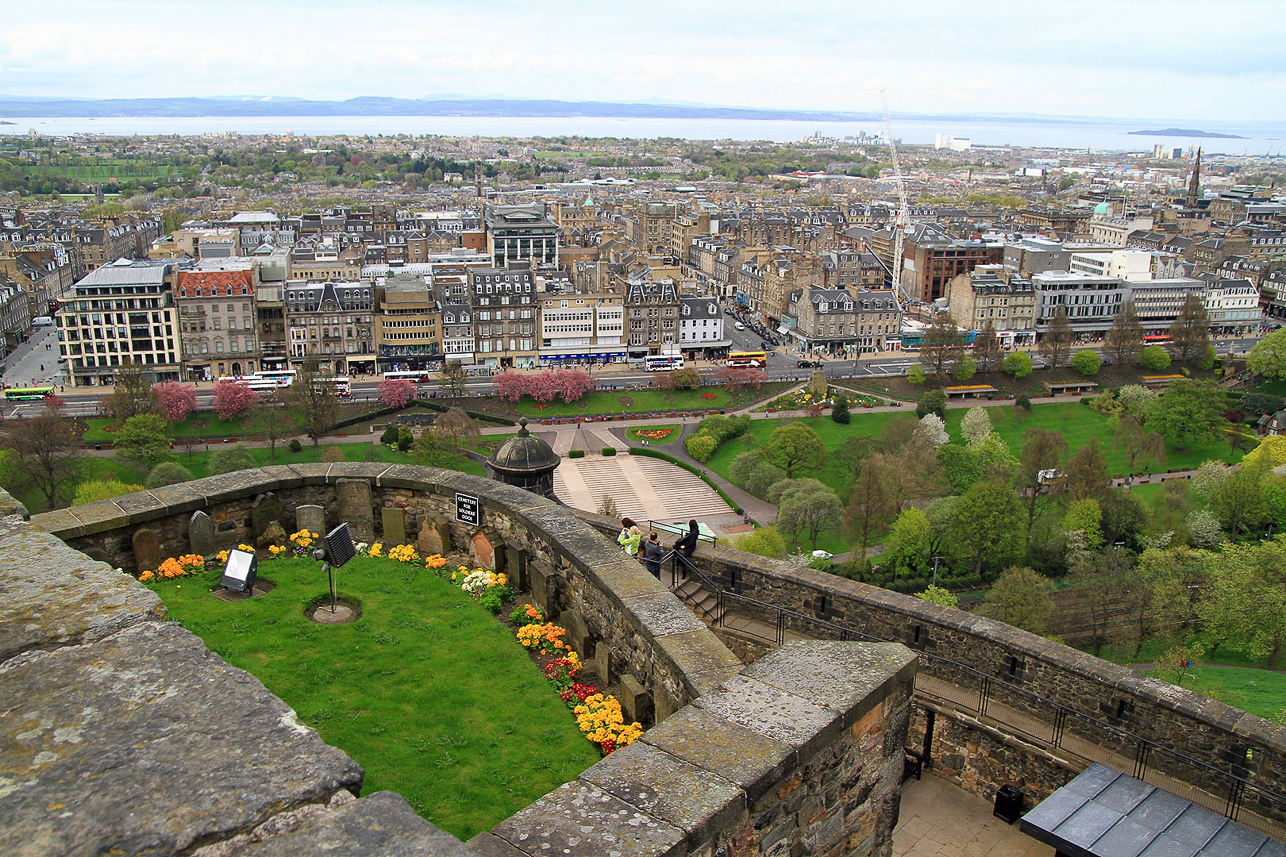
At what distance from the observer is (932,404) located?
67.8 metres

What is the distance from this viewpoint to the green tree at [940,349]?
77.6 meters

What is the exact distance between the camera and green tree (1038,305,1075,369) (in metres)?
81.2

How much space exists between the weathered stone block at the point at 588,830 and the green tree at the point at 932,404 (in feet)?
210

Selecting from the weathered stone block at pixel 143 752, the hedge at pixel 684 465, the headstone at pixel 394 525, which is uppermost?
the weathered stone block at pixel 143 752

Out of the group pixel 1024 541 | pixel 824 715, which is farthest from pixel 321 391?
pixel 824 715

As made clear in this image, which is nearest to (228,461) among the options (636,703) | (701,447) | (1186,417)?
(701,447)

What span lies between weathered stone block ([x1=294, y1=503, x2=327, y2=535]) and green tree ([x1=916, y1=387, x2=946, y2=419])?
5990 cm

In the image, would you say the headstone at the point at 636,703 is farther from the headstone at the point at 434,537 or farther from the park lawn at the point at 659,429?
the park lawn at the point at 659,429

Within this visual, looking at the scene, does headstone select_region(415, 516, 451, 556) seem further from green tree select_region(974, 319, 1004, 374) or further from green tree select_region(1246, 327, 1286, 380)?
green tree select_region(1246, 327, 1286, 380)

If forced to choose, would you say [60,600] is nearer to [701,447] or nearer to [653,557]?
[653,557]

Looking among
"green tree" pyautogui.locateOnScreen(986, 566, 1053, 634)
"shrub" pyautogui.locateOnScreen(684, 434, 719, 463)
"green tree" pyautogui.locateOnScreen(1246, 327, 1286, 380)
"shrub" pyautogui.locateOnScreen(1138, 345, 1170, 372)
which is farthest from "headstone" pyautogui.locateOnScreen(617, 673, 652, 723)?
"shrub" pyautogui.locateOnScreen(1138, 345, 1170, 372)

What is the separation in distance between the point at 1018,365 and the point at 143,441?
64654mm

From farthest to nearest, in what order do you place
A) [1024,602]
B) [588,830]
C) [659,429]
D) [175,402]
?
[659,429] < [175,402] < [1024,602] < [588,830]

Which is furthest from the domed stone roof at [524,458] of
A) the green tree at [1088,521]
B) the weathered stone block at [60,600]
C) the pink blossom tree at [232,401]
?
A: the pink blossom tree at [232,401]
